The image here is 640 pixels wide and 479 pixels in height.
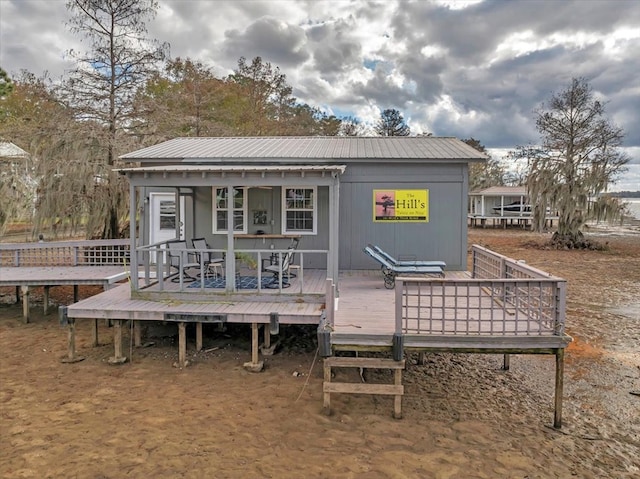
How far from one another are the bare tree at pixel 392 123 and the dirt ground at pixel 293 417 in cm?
2872

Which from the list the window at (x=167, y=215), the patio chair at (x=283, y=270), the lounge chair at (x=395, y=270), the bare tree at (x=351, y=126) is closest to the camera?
the patio chair at (x=283, y=270)

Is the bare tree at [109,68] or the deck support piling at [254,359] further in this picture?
the bare tree at [109,68]

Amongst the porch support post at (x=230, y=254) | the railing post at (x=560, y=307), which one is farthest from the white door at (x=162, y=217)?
the railing post at (x=560, y=307)

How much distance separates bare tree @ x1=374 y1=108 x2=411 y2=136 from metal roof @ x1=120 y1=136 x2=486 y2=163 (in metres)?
23.6

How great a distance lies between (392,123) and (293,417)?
32.4 meters

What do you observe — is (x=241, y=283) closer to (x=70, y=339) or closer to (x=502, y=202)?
(x=70, y=339)

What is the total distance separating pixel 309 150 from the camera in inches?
402

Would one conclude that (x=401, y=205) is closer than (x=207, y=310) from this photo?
No

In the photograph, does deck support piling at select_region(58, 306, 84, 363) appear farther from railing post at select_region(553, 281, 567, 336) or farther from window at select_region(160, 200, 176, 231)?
railing post at select_region(553, 281, 567, 336)

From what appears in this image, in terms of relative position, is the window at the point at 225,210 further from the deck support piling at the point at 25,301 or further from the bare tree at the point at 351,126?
the bare tree at the point at 351,126

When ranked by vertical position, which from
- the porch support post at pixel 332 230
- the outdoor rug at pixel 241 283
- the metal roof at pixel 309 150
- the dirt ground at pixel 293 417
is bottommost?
the dirt ground at pixel 293 417

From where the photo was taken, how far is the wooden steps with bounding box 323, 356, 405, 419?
16.0 feet

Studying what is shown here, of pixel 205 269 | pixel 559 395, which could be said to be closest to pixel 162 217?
pixel 205 269

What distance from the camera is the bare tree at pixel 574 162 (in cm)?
1966
